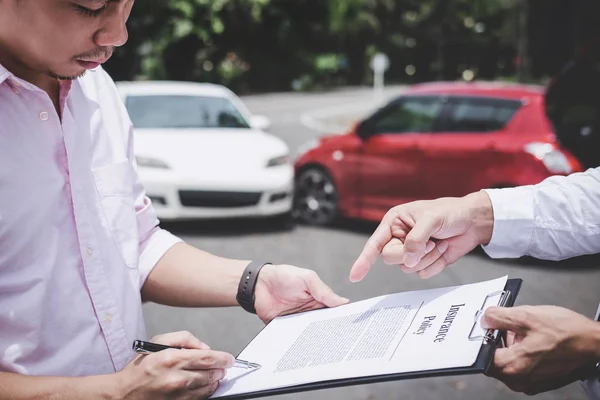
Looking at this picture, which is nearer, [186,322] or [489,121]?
[186,322]

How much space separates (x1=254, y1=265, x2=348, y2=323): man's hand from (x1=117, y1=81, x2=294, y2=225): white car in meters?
4.88

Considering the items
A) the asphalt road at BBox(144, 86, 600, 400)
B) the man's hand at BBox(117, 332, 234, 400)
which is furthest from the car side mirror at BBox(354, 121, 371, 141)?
the man's hand at BBox(117, 332, 234, 400)

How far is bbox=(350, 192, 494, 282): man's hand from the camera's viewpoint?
157 centimetres

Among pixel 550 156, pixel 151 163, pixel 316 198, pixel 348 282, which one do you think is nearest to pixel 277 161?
pixel 316 198

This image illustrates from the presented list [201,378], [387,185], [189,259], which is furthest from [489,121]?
[201,378]

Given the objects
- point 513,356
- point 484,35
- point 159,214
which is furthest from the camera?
point 484,35

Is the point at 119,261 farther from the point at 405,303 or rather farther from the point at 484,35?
the point at 484,35

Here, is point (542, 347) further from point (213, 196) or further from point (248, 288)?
point (213, 196)

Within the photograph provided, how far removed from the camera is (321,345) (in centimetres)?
137

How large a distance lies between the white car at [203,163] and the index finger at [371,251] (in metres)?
5.04

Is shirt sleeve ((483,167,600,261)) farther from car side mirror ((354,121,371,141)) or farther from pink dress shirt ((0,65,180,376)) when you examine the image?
car side mirror ((354,121,371,141))

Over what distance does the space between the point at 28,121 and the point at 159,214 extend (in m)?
5.29

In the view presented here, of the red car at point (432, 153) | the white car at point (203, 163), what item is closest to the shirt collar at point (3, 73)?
the red car at point (432, 153)

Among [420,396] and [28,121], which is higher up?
[28,121]
